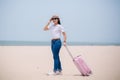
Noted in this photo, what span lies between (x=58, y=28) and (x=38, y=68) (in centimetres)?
178

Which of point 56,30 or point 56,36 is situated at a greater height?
point 56,30

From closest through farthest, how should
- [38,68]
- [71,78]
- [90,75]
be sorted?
[71,78]
[90,75]
[38,68]

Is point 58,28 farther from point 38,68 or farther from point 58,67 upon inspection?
point 38,68

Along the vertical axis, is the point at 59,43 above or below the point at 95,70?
above

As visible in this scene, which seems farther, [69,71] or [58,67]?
[69,71]

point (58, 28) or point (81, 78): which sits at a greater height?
point (58, 28)

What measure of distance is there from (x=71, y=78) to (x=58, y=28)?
1188mm

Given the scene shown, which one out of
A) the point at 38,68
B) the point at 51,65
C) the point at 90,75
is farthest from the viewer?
the point at 51,65

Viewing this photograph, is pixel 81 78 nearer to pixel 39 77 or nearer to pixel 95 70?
pixel 39 77

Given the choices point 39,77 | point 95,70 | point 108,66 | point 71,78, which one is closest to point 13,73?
point 39,77

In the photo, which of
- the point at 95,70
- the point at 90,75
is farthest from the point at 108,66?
the point at 90,75

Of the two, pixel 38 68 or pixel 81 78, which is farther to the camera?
pixel 38 68

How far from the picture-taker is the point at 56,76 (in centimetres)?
771

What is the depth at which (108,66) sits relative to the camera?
942 centimetres
